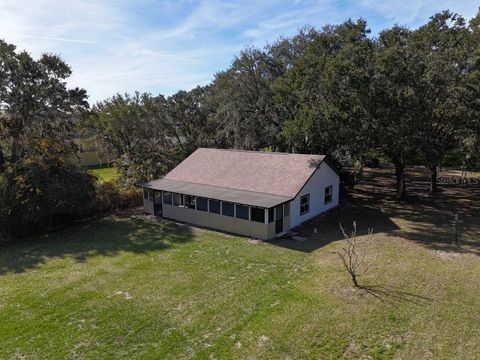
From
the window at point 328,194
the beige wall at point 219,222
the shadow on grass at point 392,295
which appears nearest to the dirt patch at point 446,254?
the shadow on grass at point 392,295

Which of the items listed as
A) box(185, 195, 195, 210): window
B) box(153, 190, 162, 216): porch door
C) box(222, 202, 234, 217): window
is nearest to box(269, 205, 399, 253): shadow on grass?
box(222, 202, 234, 217): window

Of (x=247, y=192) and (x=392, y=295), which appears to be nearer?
(x=392, y=295)

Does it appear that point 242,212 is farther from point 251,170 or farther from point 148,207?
point 148,207

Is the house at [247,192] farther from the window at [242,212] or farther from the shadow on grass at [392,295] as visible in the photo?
the shadow on grass at [392,295]

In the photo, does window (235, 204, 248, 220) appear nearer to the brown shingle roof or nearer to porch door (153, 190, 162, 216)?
the brown shingle roof

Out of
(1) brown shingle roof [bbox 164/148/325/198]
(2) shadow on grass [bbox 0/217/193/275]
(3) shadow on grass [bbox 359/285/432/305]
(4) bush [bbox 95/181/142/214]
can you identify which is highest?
(1) brown shingle roof [bbox 164/148/325/198]

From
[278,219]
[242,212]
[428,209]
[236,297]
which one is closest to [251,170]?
[242,212]

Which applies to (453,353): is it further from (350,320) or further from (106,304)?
(106,304)
